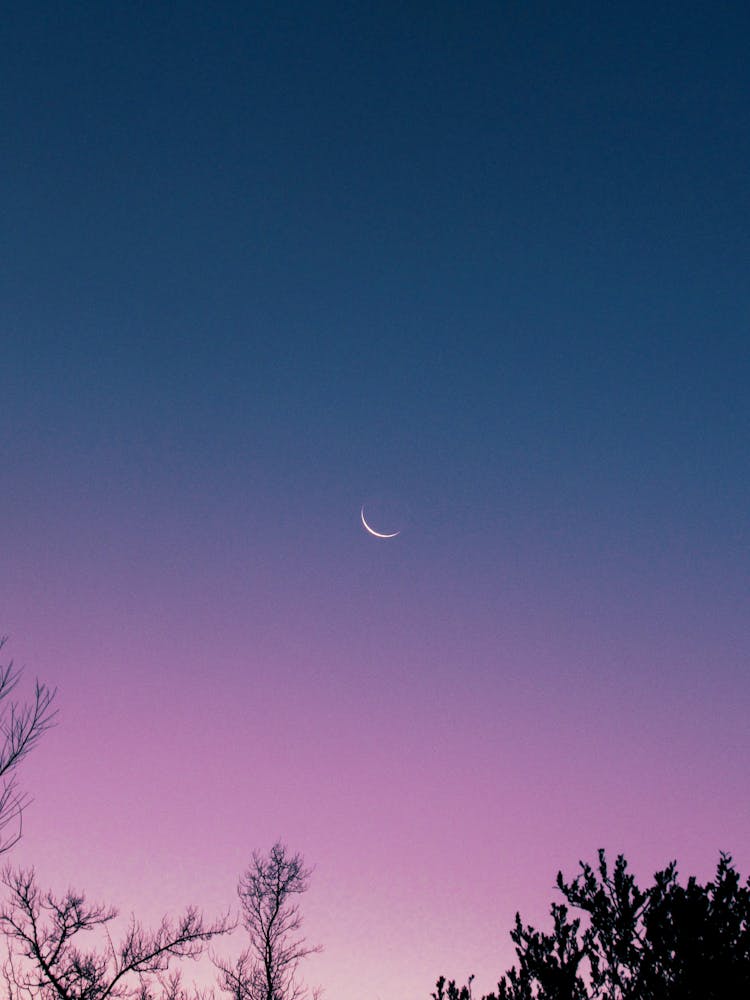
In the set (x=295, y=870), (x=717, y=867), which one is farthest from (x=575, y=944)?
(x=295, y=870)

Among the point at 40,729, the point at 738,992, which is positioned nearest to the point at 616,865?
the point at 738,992

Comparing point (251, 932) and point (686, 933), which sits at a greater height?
point (251, 932)

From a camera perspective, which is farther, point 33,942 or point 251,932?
point 251,932

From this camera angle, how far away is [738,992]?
8.08 metres

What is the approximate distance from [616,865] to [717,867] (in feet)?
4.92

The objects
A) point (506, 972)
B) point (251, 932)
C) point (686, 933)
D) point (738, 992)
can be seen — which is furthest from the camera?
point (251, 932)

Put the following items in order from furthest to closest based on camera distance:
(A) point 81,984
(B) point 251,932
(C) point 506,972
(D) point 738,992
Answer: (B) point 251,932, (A) point 81,984, (C) point 506,972, (D) point 738,992

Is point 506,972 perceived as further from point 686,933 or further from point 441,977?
point 686,933

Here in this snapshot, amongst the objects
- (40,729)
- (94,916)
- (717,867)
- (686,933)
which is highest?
(40,729)

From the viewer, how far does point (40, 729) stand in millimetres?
9969

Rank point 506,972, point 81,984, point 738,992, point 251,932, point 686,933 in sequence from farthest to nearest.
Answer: point 251,932 < point 81,984 < point 506,972 < point 686,933 < point 738,992

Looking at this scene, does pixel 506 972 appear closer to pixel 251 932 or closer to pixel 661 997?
pixel 661 997

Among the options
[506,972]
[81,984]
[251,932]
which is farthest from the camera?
[251,932]

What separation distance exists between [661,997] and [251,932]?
602 inches
